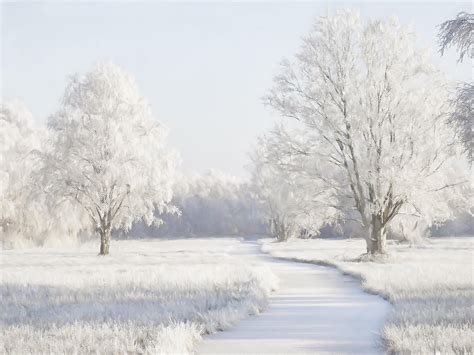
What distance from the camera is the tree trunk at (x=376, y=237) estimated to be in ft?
88.8

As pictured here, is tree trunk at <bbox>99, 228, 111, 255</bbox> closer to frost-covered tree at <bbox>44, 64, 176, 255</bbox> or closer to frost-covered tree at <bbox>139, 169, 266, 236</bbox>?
frost-covered tree at <bbox>44, 64, 176, 255</bbox>

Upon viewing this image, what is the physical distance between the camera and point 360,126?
25.2m

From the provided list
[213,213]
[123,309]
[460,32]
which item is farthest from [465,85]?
[213,213]

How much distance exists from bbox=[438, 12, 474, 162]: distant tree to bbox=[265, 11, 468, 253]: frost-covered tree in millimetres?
11176

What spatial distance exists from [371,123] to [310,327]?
17.7 metres

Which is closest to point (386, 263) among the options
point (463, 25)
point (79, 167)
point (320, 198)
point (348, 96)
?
point (320, 198)

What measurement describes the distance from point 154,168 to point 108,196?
3.03m

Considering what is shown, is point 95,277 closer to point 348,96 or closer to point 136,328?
point 136,328

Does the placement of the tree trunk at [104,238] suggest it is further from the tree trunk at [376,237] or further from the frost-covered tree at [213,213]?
the frost-covered tree at [213,213]

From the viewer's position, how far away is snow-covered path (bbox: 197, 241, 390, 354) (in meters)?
7.80

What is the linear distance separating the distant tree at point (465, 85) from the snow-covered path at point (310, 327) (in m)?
4.18

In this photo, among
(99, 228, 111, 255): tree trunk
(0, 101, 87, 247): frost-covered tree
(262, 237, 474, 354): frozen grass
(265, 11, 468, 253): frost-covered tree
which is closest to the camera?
(262, 237, 474, 354): frozen grass

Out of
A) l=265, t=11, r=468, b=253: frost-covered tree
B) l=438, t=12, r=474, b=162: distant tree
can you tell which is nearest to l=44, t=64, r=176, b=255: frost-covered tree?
l=265, t=11, r=468, b=253: frost-covered tree

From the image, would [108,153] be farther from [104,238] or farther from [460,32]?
[460,32]
